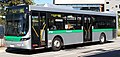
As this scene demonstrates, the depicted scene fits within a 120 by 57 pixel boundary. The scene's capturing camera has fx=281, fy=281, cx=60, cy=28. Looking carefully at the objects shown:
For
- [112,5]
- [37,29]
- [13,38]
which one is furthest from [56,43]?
[112,5]

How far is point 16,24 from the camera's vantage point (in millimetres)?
15578

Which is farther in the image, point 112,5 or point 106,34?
point 112,5

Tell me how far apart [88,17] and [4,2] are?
41.3 feet

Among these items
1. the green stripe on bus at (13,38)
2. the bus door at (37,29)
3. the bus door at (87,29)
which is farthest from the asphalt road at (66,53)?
the bus door at (87,29)

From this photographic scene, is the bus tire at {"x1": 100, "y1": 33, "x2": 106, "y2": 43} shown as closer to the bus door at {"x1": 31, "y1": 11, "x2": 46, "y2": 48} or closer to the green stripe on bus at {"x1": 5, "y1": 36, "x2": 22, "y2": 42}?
the bus door at {"x1": 31, "y1": 11, "x2": 46, "y2": 48}

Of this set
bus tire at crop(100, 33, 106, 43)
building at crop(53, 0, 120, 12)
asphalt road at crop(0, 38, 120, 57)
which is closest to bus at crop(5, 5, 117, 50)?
asphalt road at crop(0, 38, 120, 57)

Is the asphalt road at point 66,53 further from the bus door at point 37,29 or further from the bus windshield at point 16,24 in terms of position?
the bus windshield at point 16,24

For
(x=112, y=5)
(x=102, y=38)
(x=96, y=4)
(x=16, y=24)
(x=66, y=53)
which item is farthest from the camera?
(x=96, y=4)

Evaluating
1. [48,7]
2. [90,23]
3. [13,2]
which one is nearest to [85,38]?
[90,23]

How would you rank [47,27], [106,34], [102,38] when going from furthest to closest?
[106,34] < [102,38] < [47,27]

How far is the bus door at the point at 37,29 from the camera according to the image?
1546 centimetres

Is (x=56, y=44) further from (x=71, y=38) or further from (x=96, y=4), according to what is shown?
(x=96, y=4)

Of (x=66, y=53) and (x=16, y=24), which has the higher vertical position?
(x=16, y=24)

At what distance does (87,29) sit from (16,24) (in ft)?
20.5
